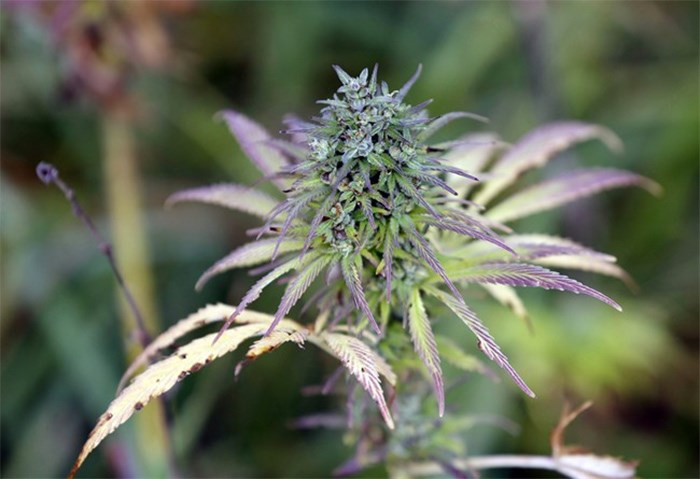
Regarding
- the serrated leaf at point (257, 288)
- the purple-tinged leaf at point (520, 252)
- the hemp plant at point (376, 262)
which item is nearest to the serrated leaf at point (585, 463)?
the hemp plant at point (376, 262)

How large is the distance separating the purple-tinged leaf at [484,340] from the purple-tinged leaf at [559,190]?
305 mm

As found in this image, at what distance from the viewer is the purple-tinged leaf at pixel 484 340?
0.72 m

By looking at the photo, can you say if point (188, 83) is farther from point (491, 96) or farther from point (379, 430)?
point (379, 430)

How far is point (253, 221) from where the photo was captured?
8.08ft

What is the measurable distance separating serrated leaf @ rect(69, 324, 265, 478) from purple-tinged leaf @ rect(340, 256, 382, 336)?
0.15 metres

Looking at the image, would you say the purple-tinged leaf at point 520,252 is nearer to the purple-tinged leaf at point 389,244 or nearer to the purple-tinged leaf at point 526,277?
the purple-tinged leaf at point 526,277

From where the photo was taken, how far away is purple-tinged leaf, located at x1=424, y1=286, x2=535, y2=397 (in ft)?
2.38

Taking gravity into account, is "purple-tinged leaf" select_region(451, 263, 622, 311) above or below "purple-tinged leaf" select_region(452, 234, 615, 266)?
below

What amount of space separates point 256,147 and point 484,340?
46 cm

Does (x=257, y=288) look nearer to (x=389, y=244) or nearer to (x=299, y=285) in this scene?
(x=299, y=285)

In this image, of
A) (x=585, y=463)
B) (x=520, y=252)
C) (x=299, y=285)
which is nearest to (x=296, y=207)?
(x=299, y=285)

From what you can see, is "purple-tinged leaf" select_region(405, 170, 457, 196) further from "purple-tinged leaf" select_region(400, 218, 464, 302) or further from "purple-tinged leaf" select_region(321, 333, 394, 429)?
"purple-tinged leaf" select_region(321, 333, 394, 429)

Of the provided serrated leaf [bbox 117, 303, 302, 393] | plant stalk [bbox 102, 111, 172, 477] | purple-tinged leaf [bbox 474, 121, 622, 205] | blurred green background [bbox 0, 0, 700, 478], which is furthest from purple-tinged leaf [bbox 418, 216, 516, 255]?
plant stalk [bbox 102, 111, 172, 477]

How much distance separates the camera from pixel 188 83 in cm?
283
